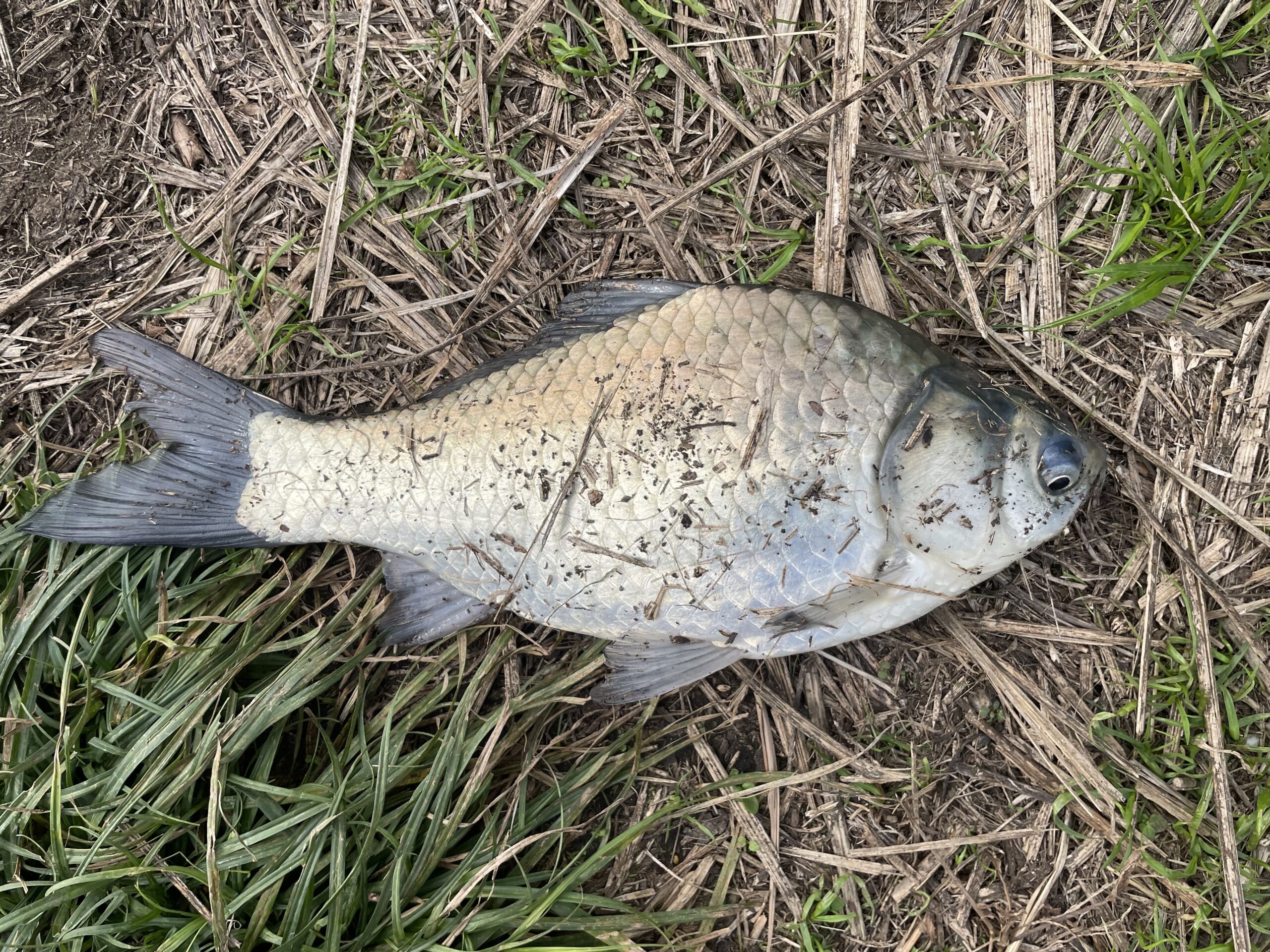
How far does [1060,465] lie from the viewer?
2.03 m

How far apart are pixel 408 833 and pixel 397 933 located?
10.5 inches

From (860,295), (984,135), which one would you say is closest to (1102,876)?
(860,295)

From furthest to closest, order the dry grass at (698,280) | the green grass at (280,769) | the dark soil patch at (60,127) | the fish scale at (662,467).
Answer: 1. the dark soil patch at (60,127)
2. the dry grass at (698,280)
3. the green grass at (280,769)
4. the fish scale at (662,467)

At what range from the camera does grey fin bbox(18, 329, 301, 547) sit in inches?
90.5

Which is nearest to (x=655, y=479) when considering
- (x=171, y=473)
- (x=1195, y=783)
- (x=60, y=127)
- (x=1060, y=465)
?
(x=1060, y=465)

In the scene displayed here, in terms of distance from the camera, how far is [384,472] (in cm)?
222

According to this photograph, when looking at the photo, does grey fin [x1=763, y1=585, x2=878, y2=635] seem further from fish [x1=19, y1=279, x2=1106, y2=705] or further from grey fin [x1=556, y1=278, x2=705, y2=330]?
grey fin [x1=556, y1=278, x2=705, y2=330]

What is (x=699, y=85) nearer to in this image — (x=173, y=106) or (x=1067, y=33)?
(x=1067, y=33)

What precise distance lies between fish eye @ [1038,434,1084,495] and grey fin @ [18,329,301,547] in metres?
2.22

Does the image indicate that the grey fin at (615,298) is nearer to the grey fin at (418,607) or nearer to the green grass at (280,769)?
the grey fin at (418,607)

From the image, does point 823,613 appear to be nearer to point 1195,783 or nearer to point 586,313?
point 586,313

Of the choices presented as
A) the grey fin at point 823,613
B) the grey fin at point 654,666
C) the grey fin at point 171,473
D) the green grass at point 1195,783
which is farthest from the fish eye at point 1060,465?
the grey fin at point 171,473

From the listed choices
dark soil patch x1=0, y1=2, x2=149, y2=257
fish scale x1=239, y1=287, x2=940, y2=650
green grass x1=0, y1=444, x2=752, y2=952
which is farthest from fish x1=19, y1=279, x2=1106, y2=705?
dark soil patch x1=0, y1=2, x2=149, y2=257

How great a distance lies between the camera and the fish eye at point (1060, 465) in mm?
2031
